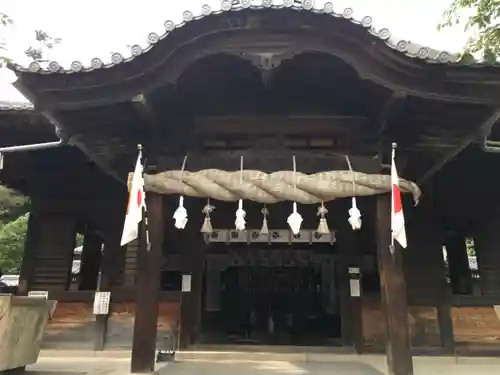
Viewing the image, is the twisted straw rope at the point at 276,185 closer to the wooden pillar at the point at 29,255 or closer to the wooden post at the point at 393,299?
the wooden post at the point at 393,299

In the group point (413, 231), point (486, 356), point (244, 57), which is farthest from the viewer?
point (413, 231)

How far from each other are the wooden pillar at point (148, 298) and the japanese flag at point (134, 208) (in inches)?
17.6

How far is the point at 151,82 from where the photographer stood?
17.9 feet

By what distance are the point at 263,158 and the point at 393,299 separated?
2438mm

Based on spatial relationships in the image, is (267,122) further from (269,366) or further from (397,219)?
(269,366)

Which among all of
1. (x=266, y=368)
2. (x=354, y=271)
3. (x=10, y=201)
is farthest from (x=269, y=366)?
(x=10, y=201)

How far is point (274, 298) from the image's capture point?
13.4 metres

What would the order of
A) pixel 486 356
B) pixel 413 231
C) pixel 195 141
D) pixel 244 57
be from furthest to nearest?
pixel 413 231 < pixel 486 356 < pixel 195 141 < pixel 244 57

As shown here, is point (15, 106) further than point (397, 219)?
Yes

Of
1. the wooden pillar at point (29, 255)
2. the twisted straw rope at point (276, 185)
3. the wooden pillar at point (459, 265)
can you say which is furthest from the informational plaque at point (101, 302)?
the wooden pillar at point (459, 265)

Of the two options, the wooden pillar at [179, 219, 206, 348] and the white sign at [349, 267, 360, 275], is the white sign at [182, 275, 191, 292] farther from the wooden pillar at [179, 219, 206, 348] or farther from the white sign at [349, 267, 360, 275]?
the white sign at [349, 267, 360, 275]

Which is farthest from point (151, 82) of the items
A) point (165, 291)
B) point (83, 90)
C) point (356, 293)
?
point (356, 293)

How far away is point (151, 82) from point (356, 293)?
547 cm

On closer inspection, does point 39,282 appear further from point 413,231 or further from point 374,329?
point 413,231
